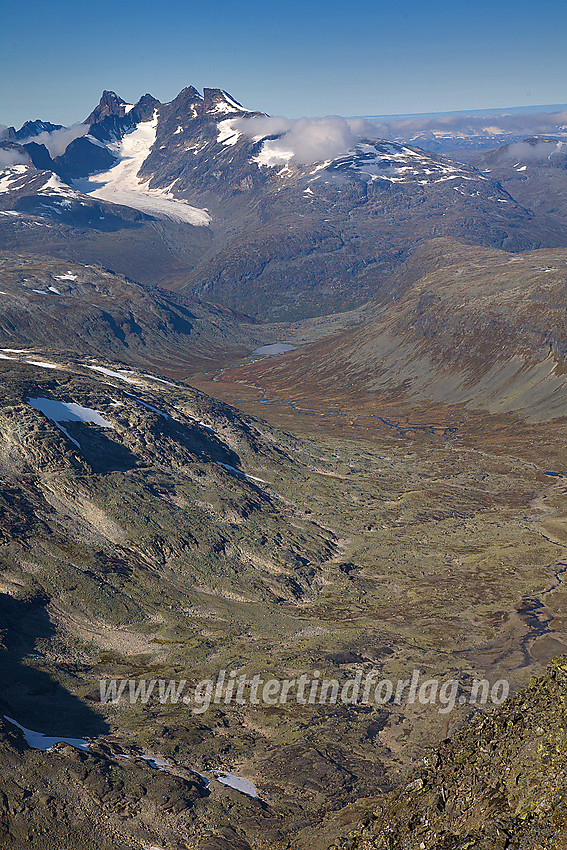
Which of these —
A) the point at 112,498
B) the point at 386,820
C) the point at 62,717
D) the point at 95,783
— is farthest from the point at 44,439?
the point at 386,820

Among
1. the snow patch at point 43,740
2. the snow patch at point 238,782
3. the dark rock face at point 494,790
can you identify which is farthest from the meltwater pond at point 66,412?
the dark rock face at point 494,790

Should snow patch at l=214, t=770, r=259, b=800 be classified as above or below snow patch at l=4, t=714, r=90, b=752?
below

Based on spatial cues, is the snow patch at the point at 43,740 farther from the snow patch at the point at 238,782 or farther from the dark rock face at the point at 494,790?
the dark rock face at the point at 494,790

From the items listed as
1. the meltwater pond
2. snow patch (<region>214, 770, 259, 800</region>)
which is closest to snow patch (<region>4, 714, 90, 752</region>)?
snow patch (<region>214, 770, 259, 800</region>)

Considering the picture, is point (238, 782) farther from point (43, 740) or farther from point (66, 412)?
point (66, 412)

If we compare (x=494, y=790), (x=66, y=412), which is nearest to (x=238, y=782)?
(x=494, y=790)

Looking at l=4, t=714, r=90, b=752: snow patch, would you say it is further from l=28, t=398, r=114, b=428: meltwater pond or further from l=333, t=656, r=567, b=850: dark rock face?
l=28, t=398, r=114, b=428: meltwater pond

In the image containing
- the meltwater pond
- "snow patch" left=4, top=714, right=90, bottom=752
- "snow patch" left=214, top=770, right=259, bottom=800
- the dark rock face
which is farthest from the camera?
the meltwater pond

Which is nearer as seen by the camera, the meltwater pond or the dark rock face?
the dark rock face
